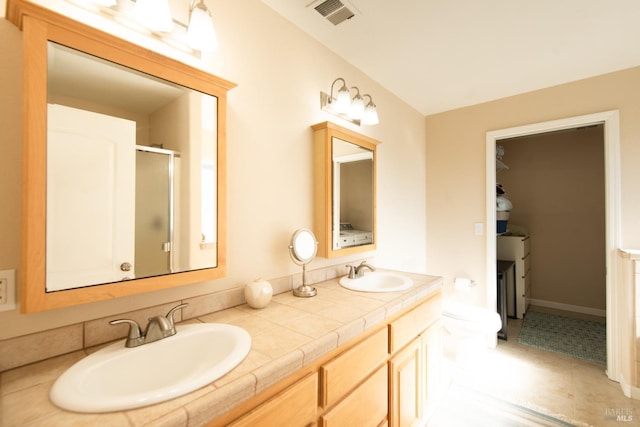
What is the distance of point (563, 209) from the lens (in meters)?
3.57

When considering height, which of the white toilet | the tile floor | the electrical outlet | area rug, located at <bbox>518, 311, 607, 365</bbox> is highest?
the electrical outlet

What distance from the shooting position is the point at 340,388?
1.01 m

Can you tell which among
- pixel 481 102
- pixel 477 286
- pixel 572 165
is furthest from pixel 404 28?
pixel 572 165

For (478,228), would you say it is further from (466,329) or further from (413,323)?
(413,323)

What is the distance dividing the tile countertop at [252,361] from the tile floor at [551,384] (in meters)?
1.31

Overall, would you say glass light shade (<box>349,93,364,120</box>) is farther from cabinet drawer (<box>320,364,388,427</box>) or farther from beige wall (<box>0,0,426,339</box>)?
cabinet drawer (<box>320,364,388,427</box>)

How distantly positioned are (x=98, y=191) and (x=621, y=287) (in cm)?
318

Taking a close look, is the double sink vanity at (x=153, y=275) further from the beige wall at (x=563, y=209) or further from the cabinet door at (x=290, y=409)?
the beige wall at (x=563, y=209)

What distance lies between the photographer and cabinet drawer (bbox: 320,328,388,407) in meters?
0.95

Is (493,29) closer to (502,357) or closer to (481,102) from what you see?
(481,102)

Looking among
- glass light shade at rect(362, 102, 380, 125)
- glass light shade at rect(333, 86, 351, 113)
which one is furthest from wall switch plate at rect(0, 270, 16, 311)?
glass light shade at rect(362, 102, 380, 125)

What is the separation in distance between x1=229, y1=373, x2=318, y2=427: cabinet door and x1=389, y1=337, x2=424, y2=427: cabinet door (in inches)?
21.8

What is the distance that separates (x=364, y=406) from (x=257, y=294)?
2.07ft

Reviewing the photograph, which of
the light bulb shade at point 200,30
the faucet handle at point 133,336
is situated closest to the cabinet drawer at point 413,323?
the faucet handle at point 133,336
